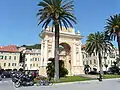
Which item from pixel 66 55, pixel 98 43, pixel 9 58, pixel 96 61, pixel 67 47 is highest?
pixel 98 43

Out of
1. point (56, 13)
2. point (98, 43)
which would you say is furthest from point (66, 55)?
point (56, 13)

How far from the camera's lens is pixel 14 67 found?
9562cm

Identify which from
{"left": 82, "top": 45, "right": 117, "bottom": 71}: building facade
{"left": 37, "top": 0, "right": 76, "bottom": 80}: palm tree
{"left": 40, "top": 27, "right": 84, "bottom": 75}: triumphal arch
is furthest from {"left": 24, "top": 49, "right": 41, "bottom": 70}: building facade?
{"left": 37, "top": 0, "right": 76, "bottom": 80}: palm tree

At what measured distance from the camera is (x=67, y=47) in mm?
62344

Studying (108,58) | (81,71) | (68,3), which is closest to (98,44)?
(81,71)

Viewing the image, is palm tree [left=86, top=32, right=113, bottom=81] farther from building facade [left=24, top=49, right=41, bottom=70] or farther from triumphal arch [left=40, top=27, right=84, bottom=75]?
building facade [left=24, top=49, right=41, bottom=70]

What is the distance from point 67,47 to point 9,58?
137 ft

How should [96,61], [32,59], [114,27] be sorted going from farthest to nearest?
[32,59] → [96,61] → [114,27]

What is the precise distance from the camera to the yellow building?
304 ft

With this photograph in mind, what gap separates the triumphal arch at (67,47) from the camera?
5666cm

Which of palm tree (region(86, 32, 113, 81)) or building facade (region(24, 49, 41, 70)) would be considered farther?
building facade (region(24, 49, 41, 70))

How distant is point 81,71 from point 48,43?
13.3 m

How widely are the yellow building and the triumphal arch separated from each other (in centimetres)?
3887

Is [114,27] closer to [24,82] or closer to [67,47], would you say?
[67,47]
